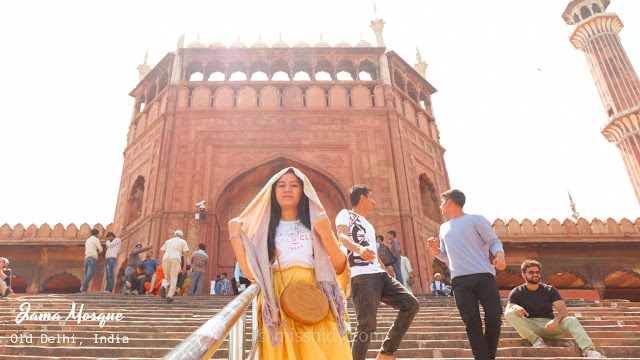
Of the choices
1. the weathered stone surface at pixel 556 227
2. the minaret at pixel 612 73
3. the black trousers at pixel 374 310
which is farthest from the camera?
the minaret at pixel 612 73

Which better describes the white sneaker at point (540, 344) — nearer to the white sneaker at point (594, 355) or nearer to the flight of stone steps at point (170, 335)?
the flight of stone steps at point (170, 335)

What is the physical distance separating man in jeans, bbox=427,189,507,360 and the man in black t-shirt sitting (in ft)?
2.84

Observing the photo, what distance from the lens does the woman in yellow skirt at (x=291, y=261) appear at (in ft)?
5.29

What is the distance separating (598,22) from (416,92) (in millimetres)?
11218

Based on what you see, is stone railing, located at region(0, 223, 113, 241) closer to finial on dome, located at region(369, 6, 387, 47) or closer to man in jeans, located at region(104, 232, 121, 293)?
man in jeans, located at region(104, 232, 121, 293)

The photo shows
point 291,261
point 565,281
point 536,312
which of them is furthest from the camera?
point 565,281

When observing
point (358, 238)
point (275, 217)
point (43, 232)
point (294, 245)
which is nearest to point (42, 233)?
point (43, 232)

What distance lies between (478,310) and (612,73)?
20.3 meters

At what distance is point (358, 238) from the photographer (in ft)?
8.72

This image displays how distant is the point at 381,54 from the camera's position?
1384 cm

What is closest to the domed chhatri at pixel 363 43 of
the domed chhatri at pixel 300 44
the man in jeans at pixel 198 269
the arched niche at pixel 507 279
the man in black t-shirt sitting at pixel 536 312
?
the domed chhatri at pixel 300 44

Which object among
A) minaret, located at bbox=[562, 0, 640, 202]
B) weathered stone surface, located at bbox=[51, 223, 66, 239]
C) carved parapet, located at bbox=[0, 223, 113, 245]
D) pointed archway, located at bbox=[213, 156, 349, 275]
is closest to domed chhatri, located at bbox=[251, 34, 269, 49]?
pointed archway, located at bbox=[213, 156, 349, 275]

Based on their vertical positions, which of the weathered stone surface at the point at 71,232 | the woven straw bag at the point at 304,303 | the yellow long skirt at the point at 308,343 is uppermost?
the weathered stone surface at the point at 71,232

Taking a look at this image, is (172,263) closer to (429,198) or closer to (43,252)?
(43,252)
